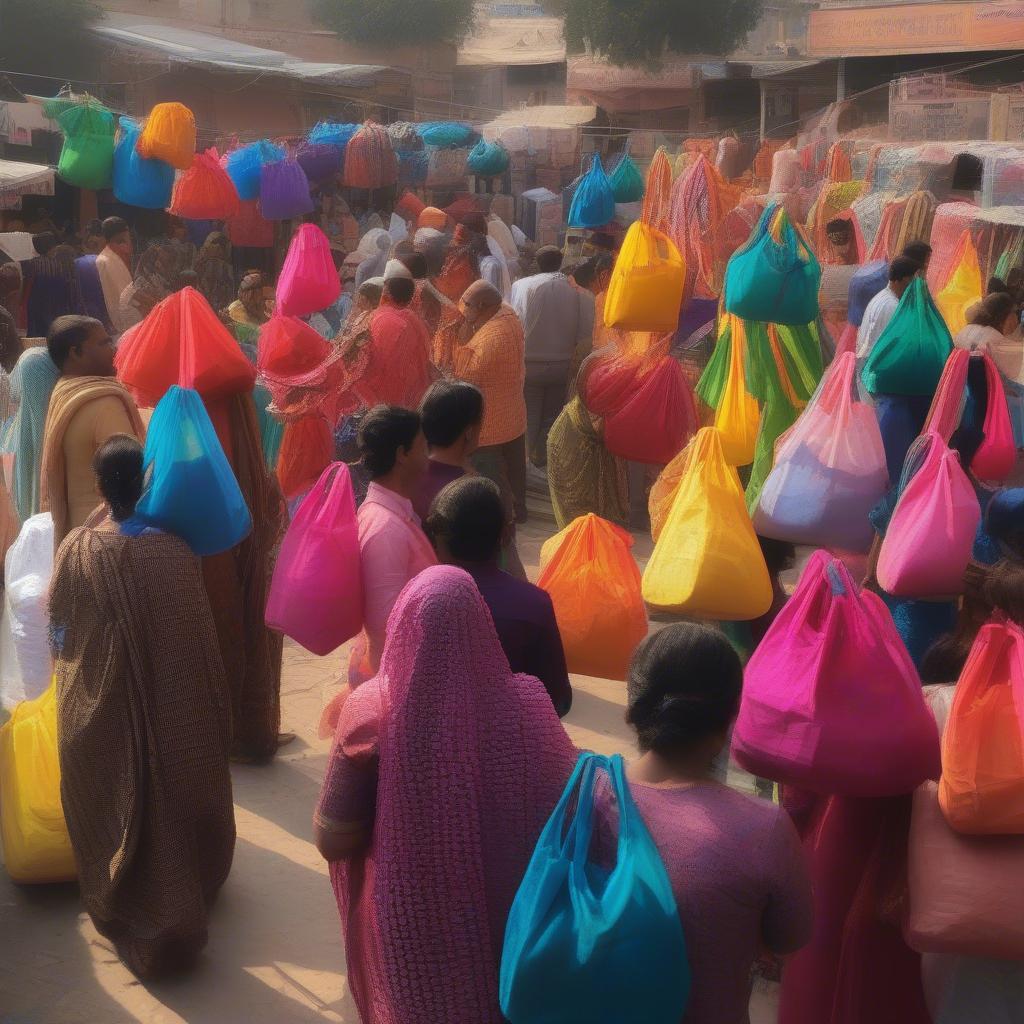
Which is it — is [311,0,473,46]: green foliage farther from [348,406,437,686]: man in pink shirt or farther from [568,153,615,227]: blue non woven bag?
[348,406,437,686]: man in pink shirt

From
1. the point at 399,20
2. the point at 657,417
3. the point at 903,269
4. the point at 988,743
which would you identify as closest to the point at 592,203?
the point at 657,417

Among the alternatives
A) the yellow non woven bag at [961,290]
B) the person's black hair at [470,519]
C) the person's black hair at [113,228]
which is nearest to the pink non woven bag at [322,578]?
the person's black hair at [470,519]

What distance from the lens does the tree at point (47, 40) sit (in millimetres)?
23891

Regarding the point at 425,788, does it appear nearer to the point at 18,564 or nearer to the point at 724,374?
the point at 18,564

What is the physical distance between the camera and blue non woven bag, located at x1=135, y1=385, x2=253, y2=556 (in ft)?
11.4

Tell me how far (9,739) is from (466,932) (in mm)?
2372

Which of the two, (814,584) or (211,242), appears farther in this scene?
(211,242)

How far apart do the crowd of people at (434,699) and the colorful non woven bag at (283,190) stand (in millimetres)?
5928

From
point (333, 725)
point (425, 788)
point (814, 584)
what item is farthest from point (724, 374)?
point (425, 788)

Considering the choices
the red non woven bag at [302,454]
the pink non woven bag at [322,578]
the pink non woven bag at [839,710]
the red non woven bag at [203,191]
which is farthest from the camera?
the red non woven bag at [203,191]

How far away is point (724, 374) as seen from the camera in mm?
5859

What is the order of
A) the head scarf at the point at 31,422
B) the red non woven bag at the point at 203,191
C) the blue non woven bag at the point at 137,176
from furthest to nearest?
the blue non woven bag at the point at 137,176 → the red non woven bag at the point at 203,191 → the head scarf at the point at 31,422

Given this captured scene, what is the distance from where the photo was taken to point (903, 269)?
18.8ft

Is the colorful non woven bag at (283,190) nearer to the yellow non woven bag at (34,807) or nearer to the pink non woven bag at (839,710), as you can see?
the yellow non woven bag at (34,807)
